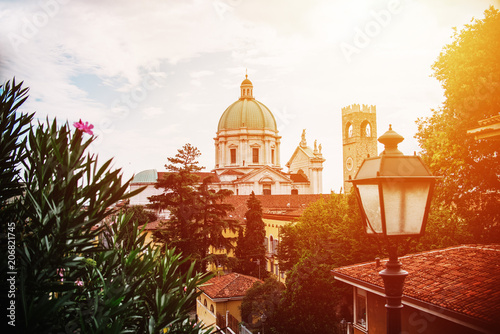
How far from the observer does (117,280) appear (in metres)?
3.47

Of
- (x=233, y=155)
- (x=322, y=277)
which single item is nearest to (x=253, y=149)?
(x=233, y=155)

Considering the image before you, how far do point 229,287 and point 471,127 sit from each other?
43.8 feet

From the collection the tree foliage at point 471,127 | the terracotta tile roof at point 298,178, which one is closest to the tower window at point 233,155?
the terracotta tile roof at point 298,178

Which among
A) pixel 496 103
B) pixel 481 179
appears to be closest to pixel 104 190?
pixel 496 103

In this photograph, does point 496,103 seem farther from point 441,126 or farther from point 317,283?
point 317,283

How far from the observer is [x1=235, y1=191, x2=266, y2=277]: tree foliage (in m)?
30.5

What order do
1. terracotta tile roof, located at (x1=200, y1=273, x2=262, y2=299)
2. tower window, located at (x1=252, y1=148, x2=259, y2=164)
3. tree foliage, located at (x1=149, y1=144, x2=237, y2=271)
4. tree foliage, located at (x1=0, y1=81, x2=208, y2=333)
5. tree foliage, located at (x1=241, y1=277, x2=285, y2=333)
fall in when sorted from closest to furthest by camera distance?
tree foliage, located at (x1=0, y1=81, x2=208, y2=333)
tree foliage, located at (x1=241, y1=277, x2=285, y2=333)
terracotta tile roof, located at (x1=200, y1=273, x2=262, y2=299)
tree foliage, located at (x1=149, y1=144, x2=237, y2=271)
tower window, located at (x1=252, y1=148, x2=259, y2=164)

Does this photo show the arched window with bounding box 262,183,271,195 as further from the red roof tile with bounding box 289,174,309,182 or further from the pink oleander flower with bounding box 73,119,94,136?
the pink oleander flower with bounding box 73,119,94,136

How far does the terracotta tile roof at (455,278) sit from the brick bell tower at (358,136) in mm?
41302

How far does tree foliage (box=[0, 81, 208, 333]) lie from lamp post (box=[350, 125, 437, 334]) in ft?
5.88

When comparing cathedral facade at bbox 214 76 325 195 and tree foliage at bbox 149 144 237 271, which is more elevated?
cathedral facade at bbox 214 76 325 195

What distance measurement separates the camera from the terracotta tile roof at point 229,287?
2109cm

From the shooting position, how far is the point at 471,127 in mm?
13734

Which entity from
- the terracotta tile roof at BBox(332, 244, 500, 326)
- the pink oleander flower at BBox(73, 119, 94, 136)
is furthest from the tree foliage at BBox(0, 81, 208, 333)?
the terracotta tile roof at BBox(332, 244, 500, 326)
